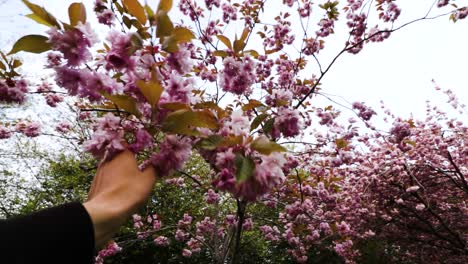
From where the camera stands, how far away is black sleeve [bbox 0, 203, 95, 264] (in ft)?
1.74

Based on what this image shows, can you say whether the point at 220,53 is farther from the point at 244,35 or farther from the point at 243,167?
the point at 243,167

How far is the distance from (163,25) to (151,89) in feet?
1.09

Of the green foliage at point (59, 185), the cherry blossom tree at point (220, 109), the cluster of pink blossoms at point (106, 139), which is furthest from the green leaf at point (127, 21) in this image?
the green foliage at point (59, 185)

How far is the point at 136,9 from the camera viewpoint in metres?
1.26

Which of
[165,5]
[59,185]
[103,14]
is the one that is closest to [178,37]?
[165,5]

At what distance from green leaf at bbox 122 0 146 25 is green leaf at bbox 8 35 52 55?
1.03ft

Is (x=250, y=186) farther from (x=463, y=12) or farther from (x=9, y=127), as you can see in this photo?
(x=9, y=127)

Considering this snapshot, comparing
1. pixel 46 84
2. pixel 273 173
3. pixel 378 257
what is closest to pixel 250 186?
pixel 273 173

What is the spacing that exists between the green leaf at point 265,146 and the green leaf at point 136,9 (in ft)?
2.22

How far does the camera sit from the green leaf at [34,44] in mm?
1102

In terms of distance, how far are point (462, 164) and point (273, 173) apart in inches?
345

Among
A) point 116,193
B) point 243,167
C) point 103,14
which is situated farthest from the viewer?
Answer: point 103,14

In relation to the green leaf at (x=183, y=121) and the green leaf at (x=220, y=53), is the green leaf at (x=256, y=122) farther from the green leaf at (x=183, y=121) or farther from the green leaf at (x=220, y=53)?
the green leaf at (x=220, y=53)

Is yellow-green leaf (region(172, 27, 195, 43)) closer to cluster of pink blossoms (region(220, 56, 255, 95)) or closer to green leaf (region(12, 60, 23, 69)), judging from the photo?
cluster of pink blossoms (region(220, 56, 255, 95))
